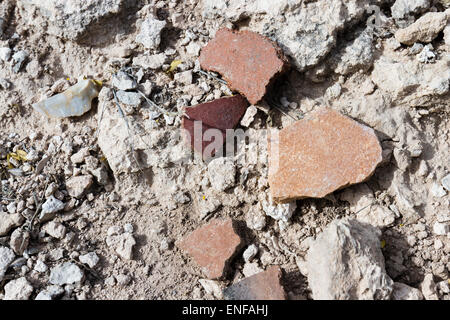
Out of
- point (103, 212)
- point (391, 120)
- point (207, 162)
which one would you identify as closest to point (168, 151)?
point (207, 162)

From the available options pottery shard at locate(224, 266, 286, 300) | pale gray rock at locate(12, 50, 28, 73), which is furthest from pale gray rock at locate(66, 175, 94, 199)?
pottery shard at locate(224, 266, 286, 300)

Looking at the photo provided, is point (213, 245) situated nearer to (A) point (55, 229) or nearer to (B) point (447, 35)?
(A) point (55, 229)

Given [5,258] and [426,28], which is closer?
[5,258]

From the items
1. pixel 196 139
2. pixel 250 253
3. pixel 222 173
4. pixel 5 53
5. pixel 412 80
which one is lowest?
pixel 250 253

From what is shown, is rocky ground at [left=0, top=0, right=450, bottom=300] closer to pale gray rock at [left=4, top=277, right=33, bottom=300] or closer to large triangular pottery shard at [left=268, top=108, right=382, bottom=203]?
pale gray rock at [left=4, top=277, right=33, bottom=300]

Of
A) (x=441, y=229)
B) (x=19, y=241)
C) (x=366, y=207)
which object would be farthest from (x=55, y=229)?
(x=441, y=229)

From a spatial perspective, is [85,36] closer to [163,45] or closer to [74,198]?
[163,45]
